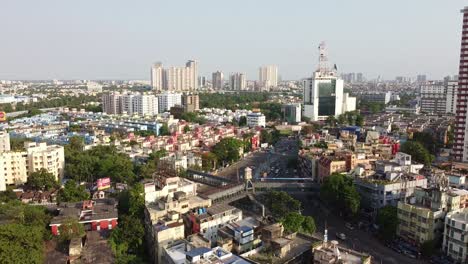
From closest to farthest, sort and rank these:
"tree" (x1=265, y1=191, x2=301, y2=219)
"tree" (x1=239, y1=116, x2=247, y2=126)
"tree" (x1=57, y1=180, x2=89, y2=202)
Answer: "tree" (x1=265, y1=191, x2=301, y2=219), "tree" (x1=57, y1=180, x2=89, y2=202), "tree" (x1=239, y1=116, x2=247, y2=126)

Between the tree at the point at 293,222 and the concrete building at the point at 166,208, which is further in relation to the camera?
the tree at the point at 293,222

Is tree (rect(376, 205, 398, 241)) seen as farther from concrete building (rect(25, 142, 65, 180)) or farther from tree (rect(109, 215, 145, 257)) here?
concrete building (rect(25, 142, 65, 180))

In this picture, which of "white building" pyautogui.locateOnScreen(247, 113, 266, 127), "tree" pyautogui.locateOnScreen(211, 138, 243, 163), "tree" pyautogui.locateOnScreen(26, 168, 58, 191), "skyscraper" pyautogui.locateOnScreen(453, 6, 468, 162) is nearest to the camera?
"tree" pyautogui.locateOnScreen(26, 168, 58, 191)

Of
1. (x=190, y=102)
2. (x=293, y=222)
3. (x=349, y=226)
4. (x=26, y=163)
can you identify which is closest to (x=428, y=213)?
(x=349, y=226)

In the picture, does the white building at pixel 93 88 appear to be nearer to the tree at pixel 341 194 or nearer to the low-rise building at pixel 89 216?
the low-rise building at pixel 89 216

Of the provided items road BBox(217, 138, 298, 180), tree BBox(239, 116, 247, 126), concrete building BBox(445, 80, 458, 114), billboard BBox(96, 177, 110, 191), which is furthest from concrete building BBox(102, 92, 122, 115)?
concrete building BBox(445, 80, 458, 114)

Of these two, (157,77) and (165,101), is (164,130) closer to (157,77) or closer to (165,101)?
(165,101)

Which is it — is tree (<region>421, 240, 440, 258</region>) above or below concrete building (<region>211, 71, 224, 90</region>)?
below

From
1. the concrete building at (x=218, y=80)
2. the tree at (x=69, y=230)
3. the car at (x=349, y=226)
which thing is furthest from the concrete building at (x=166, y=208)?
the concrete building at (x=218, y=80)
